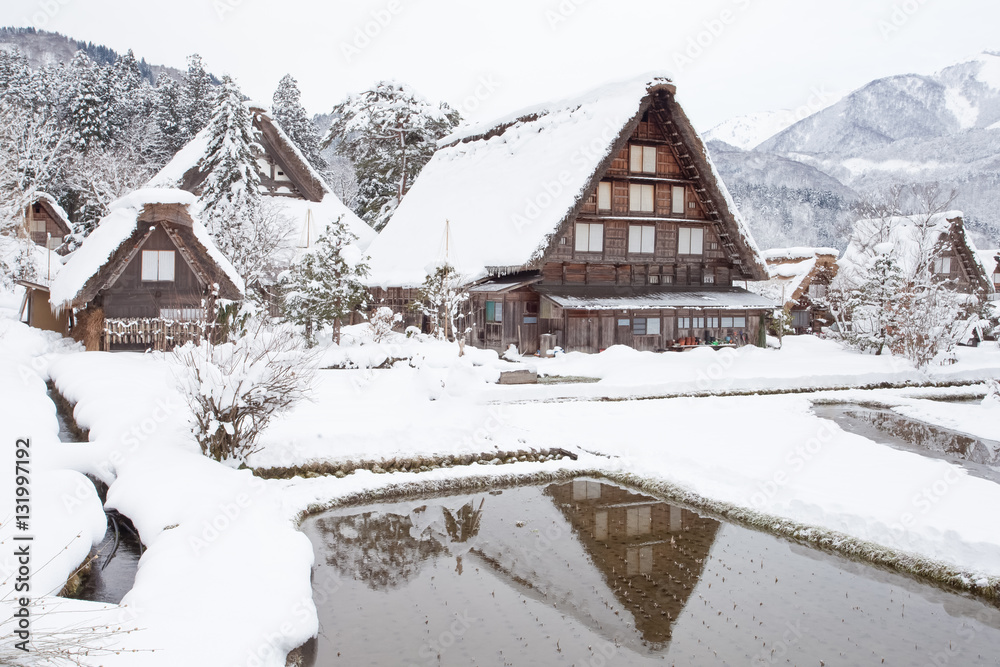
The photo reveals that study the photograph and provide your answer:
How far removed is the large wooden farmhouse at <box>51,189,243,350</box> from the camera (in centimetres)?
2131

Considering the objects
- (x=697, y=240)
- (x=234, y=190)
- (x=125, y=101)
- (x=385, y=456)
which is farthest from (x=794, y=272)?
(x=125, y=101)

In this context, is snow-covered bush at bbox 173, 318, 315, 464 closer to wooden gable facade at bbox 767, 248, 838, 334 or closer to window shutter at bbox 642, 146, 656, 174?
window shutter at bbox 642, 146, 656, 174

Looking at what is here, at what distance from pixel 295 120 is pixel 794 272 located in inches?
1316

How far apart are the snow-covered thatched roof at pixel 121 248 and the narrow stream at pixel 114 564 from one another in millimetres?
14771

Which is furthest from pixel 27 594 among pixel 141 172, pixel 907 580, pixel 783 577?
pixel 141 172

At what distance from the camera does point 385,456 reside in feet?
36.4

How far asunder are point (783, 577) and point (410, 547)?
4.09m

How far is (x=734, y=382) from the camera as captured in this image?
19.6 m

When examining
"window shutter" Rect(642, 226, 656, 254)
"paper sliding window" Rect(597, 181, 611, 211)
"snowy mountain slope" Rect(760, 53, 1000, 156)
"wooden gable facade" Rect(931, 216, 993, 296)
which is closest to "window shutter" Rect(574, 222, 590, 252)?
"paper sliding window" Rect(597, 181, 611, 211)

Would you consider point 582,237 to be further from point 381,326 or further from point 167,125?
point 167,125

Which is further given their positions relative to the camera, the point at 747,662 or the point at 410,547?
the point at 410,547

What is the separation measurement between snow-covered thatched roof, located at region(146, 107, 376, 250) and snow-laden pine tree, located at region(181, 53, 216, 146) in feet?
34.3

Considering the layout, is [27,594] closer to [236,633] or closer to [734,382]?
[236,633]

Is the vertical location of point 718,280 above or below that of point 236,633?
above
